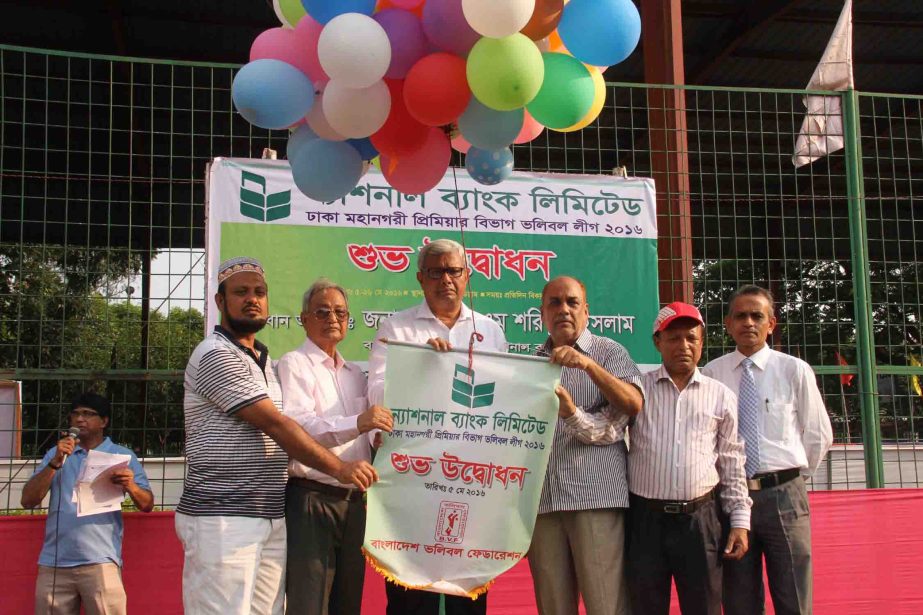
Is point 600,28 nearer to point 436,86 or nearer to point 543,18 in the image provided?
point 543,18

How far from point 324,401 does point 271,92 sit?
1.31m

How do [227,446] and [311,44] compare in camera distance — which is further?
[311,44]

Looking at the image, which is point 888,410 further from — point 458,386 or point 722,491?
point 458,386

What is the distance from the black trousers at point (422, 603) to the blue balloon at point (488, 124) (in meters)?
1.90

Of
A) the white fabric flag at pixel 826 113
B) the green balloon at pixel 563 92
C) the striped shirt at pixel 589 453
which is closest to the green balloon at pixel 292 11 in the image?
the green balloon at pixel 563 92

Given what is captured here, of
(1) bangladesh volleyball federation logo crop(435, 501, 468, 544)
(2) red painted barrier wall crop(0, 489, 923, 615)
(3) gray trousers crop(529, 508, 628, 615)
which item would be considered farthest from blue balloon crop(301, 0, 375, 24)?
(2) red painted barrier wall crop(0, 489, 923, 615)

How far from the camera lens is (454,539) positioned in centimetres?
374

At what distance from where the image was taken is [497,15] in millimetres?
3180

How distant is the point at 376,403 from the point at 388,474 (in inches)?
12.7

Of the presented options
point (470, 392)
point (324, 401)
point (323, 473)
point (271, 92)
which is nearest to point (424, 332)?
point (470, 392)

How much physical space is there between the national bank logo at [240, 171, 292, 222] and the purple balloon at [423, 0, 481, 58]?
2.14m

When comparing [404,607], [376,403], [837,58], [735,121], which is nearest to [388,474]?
[376,403]

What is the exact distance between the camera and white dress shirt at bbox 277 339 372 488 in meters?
3.76

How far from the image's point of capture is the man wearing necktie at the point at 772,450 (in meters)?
4.23
